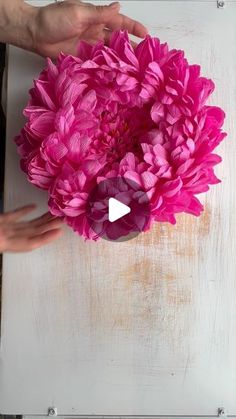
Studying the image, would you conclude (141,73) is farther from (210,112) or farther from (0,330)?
(0,330)

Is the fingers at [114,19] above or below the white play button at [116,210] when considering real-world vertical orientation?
above

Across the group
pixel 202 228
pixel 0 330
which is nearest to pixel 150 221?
pixel 202 228

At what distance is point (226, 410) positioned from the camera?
0.70 meters

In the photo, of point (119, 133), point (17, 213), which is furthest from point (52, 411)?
point (119, 133)

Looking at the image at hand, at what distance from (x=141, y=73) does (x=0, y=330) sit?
0.38m

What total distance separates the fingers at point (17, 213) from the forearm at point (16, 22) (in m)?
0.22

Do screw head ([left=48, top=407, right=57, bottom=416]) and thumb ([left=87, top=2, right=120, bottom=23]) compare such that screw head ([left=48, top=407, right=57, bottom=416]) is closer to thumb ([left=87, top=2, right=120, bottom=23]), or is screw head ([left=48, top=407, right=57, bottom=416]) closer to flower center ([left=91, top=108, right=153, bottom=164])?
flower center ([left=91, top=108, right=153, bottom=164])

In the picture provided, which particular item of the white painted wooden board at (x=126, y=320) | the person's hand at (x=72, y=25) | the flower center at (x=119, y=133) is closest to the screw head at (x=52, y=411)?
the white painted wooden board at (x=126, y=320)

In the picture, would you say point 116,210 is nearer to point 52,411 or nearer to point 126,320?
point 126,320

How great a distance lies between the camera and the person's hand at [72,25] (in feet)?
2.26

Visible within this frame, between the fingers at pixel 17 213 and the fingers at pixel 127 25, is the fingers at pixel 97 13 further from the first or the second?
the fingers at pixel 17 213

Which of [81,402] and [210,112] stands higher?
[210,112]

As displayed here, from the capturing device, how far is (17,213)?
28.0 inches

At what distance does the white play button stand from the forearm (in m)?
0.27
